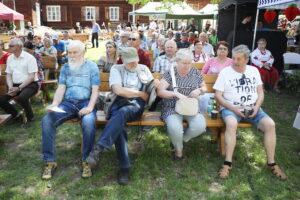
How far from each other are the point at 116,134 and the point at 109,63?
88.4 inches

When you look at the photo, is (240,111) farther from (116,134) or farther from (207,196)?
(116,134)

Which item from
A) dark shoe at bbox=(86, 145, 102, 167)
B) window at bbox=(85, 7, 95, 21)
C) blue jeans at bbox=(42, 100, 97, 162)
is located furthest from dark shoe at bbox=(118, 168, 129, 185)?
window at bbox=(85, 7, 95, 21)

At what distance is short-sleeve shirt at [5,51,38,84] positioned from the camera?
4957 millimetres

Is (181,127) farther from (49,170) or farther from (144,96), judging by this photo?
(49,170)

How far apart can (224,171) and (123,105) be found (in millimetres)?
1419

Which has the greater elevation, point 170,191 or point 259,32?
point 259,32

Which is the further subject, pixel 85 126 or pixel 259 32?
pixel 259 32

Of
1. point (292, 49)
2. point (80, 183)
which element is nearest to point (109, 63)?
point (80, 183)

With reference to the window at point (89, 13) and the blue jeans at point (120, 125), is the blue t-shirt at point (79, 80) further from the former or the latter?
the window at point (89, 13)

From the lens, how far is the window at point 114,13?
111ft

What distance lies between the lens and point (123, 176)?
3219 millimetres

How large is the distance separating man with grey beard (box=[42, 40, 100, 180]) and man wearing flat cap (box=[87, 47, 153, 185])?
0.22 metres

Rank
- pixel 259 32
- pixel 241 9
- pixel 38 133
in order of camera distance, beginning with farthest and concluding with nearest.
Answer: pixel 241 9
pixel 259 32
pixel 38 133

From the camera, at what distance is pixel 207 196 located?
300 cm
